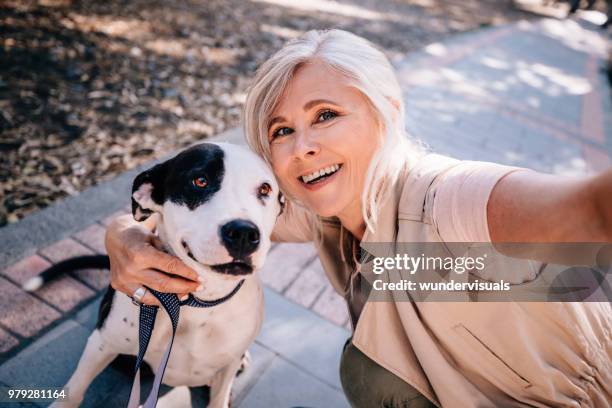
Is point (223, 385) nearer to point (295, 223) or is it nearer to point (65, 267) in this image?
point (295, 223)

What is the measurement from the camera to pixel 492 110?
738 cm

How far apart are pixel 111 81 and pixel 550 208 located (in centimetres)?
535

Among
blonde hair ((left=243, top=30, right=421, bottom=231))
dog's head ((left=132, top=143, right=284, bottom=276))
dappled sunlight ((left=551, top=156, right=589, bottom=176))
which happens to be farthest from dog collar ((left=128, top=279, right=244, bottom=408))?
dappled sunlight ((left=551, top=156, right=589, bottom=176))

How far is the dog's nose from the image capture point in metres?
1.60

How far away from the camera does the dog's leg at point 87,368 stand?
78.3 inches

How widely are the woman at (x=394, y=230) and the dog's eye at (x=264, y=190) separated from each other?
0.16m

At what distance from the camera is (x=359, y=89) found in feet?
6.46

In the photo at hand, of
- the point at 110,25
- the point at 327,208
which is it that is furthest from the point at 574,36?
the point at 327,208

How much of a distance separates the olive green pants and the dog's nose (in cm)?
90

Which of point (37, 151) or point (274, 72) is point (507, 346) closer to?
point (274, 72)

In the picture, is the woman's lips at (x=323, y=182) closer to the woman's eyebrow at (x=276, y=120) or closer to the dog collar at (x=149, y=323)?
the woman's eyebrow at (x=276, y=120)

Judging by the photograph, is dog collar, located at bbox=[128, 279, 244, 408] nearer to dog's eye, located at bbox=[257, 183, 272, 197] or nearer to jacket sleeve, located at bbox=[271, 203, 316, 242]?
dog's eye, located at bbox=[257, 183, 272, 197]

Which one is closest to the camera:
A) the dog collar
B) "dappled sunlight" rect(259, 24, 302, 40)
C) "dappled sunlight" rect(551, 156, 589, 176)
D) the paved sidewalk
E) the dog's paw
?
the dog collar

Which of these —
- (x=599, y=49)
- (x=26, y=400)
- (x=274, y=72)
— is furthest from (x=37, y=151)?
(x=599, y=49)
